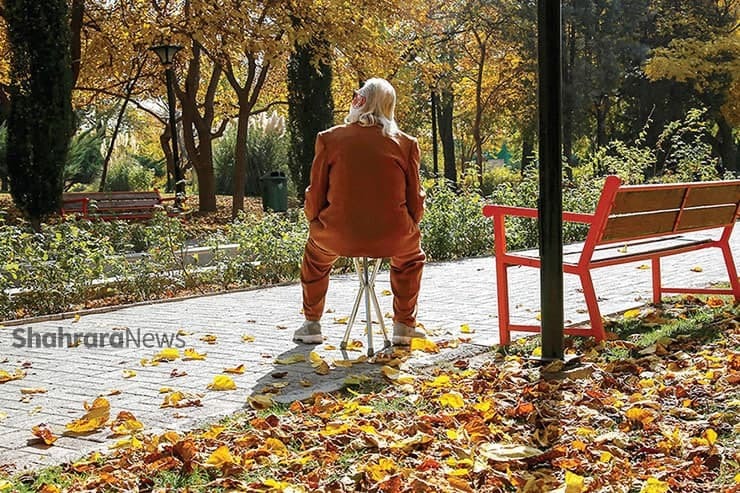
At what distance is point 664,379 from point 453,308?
127 inches

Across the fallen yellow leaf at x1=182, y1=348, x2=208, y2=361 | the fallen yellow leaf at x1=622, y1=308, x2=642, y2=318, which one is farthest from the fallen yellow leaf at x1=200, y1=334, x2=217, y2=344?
the fallen yellow leaf at x1=622, y1=308, x2=642, y2=318

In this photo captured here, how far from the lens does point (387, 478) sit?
3.43 m

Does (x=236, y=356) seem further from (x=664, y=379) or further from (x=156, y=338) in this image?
(x=664, y=379)

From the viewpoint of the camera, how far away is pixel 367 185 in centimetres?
595

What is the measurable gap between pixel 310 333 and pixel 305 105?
630 inches

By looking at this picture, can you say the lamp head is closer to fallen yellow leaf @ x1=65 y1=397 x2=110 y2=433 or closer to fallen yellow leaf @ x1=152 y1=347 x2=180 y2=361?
fallen yellow leaf @ x1=152 y1=347 x2=180 y2=361

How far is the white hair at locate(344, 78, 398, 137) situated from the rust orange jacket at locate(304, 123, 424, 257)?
0.14ft

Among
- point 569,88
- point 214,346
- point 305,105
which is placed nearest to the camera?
point 214,346

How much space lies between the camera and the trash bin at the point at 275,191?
73.5 feet

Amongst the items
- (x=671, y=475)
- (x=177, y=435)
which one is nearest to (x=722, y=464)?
(x=671, y=475)

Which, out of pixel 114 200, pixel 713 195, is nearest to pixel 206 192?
pixel 114 200

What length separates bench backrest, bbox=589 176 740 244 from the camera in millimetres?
6223

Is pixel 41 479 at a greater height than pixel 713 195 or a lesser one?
lesser

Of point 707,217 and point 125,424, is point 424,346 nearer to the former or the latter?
point 125,424
